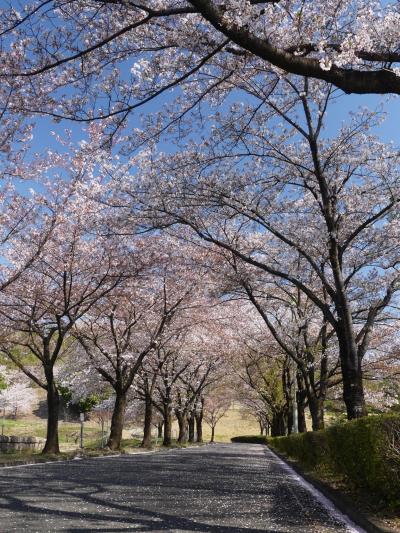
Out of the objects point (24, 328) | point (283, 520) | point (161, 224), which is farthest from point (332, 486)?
point (24, 328)

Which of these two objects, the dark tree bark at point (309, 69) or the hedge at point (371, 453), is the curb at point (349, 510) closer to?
the hedge at point (371, 453)

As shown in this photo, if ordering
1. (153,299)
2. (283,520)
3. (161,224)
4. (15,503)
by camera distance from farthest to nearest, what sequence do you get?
(153,299) → (161,224) → (15,503) → (283,520)

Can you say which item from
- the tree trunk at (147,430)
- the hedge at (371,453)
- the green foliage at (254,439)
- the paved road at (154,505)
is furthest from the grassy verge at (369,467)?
the green foliage at (254,439)

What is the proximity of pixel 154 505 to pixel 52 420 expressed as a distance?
12897 millimetres

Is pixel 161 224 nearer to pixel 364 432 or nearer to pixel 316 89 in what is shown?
pixel 316 89

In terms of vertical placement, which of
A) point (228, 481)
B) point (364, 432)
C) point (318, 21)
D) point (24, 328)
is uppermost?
point (318, 21)

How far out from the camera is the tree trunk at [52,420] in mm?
17516

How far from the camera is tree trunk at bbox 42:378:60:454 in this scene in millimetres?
17516

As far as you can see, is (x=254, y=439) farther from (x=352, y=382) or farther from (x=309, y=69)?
(x=309, y=69)

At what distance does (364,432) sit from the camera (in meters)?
6.43

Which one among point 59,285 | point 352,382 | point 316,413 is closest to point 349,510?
point 352,382

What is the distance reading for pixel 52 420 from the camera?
18.1m

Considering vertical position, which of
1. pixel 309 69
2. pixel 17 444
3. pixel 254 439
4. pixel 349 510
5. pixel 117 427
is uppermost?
pixel 309 69

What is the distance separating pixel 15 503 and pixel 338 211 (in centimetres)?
1017
